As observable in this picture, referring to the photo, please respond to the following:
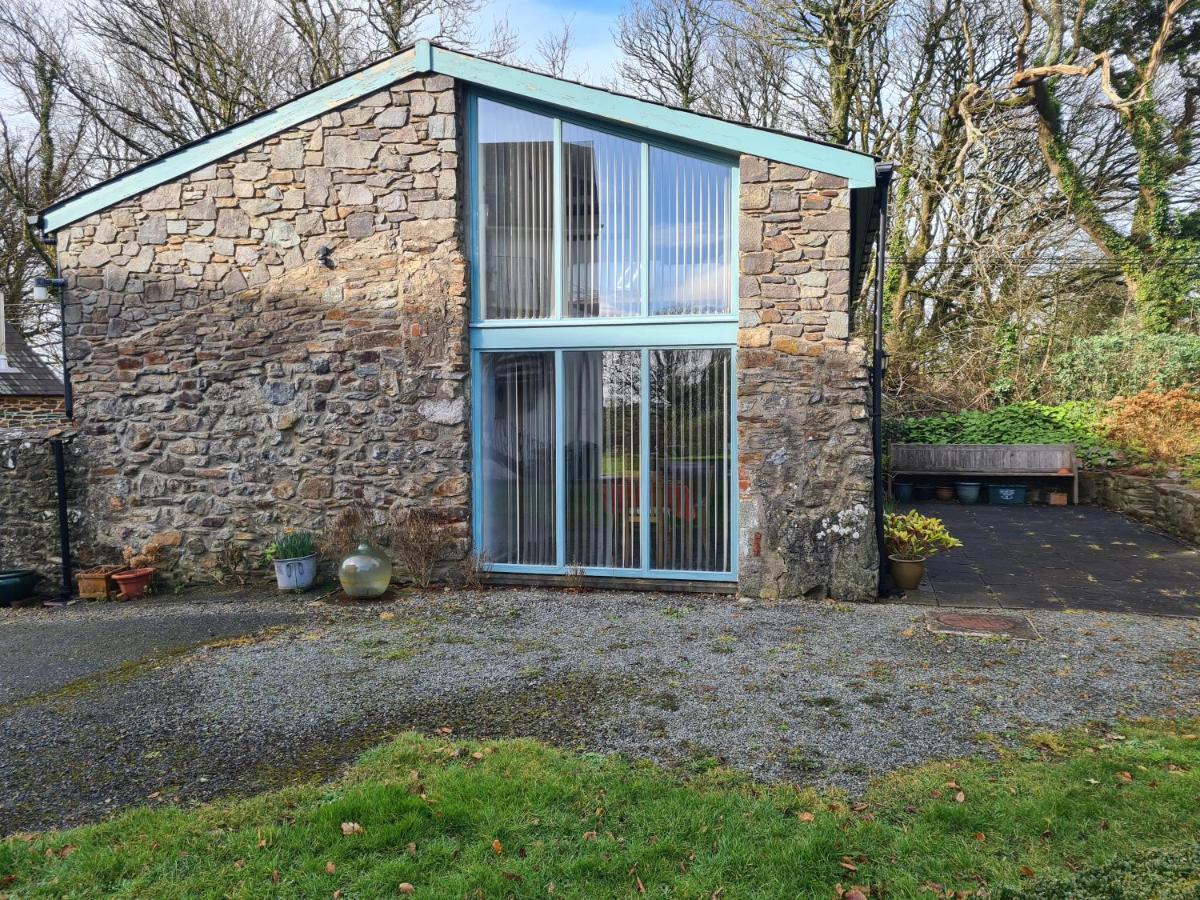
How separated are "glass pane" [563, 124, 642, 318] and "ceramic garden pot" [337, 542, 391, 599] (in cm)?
281

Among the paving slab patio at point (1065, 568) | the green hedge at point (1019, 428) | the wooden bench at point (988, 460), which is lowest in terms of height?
the paving slab patio at point (1065, 568)

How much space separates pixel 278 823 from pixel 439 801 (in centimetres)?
60

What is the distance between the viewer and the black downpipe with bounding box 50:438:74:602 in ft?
23.9

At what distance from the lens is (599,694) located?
13.8ft

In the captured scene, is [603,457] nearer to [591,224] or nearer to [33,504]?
[591,224]

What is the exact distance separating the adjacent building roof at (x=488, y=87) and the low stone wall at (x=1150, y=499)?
607 cm

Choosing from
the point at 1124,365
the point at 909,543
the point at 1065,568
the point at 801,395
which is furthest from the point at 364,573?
the point at 1124,365

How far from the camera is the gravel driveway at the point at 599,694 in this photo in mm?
3379

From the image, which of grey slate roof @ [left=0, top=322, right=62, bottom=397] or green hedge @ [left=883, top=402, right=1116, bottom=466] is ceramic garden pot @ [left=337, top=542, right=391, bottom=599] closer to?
green hedge @ [left=883, top=402, right=1116, bottom=466]

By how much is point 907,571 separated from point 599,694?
139 inches

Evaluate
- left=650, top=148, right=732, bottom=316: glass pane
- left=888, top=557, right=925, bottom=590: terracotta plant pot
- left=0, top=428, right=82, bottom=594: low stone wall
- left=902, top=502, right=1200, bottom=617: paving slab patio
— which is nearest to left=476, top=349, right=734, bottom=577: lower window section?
left=650, top=148, right=732, bottom=316: glass pane

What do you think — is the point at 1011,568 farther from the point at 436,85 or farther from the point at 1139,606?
the point at 436,85

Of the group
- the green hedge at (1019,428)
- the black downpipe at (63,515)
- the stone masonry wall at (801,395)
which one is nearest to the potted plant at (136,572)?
the black downpipe at (63,515)

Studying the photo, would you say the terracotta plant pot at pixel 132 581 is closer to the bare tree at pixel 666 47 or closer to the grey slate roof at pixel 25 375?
the grey slate roof at pixel 25 375
